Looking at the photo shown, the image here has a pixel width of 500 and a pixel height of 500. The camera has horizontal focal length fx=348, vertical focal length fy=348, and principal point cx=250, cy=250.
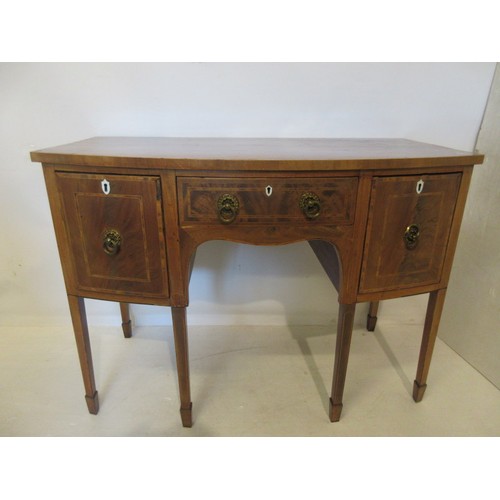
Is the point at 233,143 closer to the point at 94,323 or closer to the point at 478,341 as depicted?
the point at 94,323

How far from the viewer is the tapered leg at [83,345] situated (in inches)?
45.9

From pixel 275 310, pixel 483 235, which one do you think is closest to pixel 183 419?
pixel 275 310

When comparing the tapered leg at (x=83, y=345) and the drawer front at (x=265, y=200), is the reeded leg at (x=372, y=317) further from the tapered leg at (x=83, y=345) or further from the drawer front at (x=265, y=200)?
the tapered leg at (x=83, y=345)

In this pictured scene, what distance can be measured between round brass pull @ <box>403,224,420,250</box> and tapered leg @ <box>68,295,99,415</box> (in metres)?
1.07

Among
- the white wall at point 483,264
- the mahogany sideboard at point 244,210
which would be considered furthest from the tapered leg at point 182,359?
the white wall at point 483,264

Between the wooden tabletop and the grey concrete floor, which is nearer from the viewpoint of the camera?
the wooden tabletop

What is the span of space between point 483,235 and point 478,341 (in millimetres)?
463

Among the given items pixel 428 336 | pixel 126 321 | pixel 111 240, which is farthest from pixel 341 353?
pixel 126 321

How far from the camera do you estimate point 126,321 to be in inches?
66.1

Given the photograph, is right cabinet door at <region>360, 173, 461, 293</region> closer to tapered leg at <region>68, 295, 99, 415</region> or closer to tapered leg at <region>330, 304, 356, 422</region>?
tapered leg at <region>330, 304, 356, 422</region>

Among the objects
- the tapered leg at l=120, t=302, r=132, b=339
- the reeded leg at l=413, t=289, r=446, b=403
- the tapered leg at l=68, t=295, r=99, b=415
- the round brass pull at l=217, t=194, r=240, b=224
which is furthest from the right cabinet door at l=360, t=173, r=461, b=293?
the tapered leg at l=120, t=302, r=132, b=339

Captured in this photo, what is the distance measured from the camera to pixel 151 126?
145cm

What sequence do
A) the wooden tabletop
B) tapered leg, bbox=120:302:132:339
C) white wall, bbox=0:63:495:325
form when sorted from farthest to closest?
tapered leg, bbox=120:302:132:339, white wall, bbox=0:63:495:325, the wooden tabletop

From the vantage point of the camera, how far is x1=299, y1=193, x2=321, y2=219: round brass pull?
3.21ft
